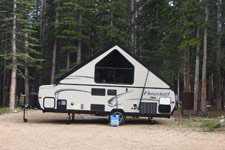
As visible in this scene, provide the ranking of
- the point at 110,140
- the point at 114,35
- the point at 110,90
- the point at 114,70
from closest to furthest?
the point at 110,140 → the point at 110,90 → the point at 114,70 → the point at 114,35

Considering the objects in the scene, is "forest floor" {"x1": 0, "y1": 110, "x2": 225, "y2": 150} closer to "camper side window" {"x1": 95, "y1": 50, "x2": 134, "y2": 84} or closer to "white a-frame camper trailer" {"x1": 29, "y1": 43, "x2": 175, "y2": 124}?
"white a-frame camper trailer" {"x1": 29, "y1": 43, "x2": 175, "y2": 124}

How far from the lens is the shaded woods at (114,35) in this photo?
2459 centimetres

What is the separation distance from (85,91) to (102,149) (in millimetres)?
6224

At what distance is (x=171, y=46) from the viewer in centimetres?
3394

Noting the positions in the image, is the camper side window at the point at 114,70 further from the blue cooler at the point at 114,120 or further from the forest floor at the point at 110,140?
the forest floor at the point at 110,140

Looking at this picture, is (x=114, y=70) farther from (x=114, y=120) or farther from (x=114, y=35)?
(x=114, y=35)

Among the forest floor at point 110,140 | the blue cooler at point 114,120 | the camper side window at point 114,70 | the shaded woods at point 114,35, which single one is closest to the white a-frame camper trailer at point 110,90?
the camper side window at point 114,70

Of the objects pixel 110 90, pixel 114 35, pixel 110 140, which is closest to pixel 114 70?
Result: pixel 110 90

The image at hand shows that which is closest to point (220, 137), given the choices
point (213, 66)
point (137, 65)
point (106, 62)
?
point (137, 65)

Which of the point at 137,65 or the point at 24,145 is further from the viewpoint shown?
the point at 137,65

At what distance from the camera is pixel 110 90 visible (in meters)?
15.2

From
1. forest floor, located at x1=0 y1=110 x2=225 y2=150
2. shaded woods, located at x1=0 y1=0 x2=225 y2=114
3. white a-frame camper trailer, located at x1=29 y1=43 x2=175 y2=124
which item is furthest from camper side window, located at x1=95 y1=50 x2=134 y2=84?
shaded woods, located at x1=0 y1=0 x2=225 y2=114

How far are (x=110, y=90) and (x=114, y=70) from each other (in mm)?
977

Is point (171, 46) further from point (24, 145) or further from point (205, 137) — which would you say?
point (24, 145)
